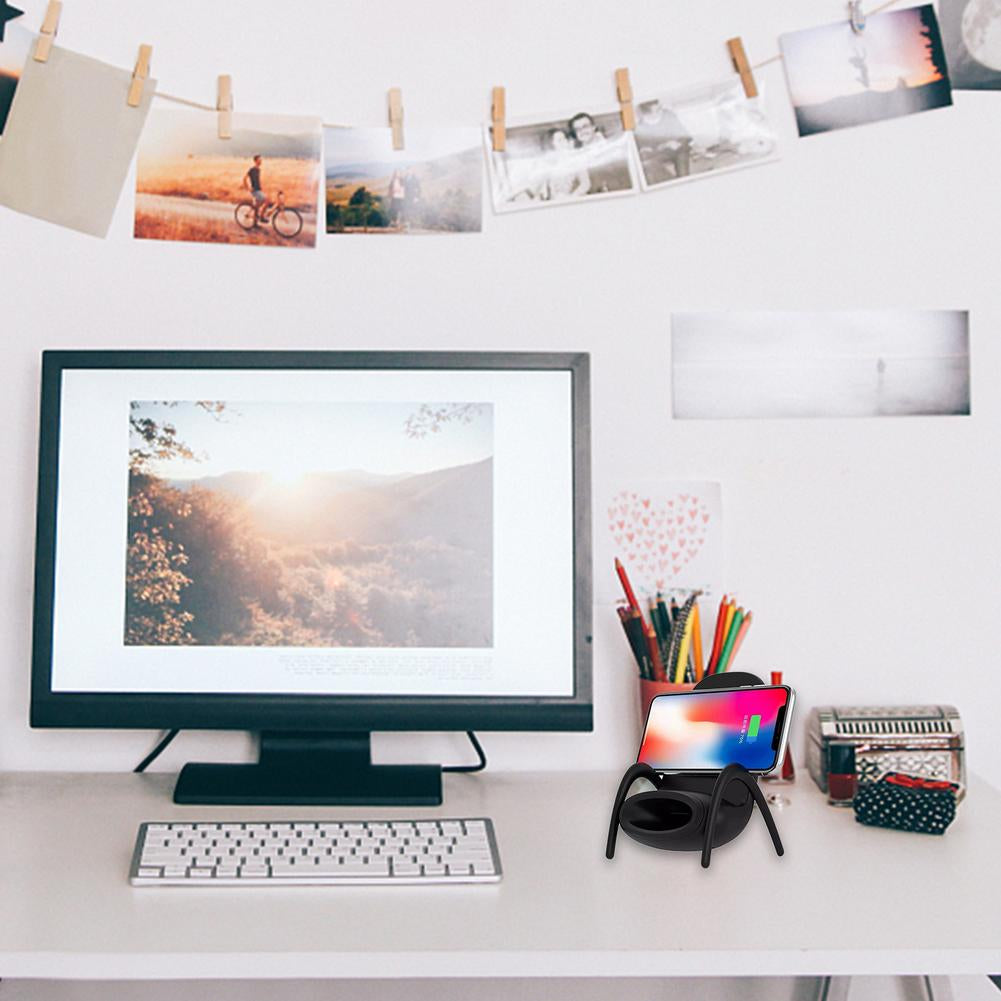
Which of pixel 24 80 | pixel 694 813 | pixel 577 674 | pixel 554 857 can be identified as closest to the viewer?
pixel 694 813

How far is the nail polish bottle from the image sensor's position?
3.58ft

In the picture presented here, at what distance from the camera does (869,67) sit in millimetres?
1238

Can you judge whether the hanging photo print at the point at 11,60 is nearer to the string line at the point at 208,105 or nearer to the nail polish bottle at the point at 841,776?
the string line at the point at 208,105

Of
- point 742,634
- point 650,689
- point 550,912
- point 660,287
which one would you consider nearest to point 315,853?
point 550,912

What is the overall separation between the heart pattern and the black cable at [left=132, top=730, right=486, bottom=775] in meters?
0.27

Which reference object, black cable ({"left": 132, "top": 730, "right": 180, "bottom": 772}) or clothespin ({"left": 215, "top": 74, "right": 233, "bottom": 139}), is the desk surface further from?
clothespin ({"left": 215, "top": 74, "right": 233, "bottom": 139})

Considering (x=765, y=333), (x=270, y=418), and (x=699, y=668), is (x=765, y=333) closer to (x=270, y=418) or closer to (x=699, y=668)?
(x=699, y=668)

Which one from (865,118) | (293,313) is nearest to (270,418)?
(293,313)

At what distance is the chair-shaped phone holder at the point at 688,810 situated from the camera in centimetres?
79

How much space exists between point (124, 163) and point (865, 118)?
0.90 m

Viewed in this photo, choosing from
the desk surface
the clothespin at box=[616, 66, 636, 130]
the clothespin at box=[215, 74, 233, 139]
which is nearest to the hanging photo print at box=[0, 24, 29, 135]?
the clothespin at box=[215, 74, 233, 139]

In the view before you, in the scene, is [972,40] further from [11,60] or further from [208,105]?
[11,60]

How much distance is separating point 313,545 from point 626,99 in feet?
2.15

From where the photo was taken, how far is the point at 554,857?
36.9 inches
